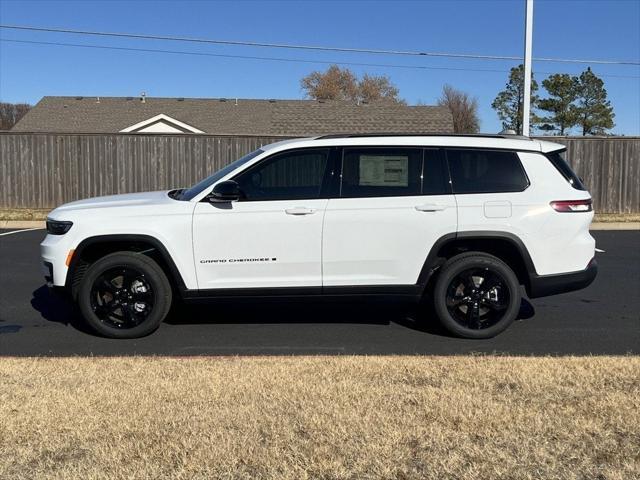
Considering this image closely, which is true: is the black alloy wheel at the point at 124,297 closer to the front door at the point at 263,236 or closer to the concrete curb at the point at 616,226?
the front door at the point at 263,236

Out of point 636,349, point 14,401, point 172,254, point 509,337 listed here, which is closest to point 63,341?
point 172,254

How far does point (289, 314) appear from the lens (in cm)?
708

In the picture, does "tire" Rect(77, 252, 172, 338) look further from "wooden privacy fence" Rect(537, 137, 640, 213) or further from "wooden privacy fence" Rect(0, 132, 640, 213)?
"wooden privacy fence" Rect(537, 137, 640, 213)

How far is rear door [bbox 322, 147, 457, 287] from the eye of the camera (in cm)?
588

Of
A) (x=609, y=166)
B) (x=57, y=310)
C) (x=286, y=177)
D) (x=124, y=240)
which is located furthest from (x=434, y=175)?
(x=609, y=166)

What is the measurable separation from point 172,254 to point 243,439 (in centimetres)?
263

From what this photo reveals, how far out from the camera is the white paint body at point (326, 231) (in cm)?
585

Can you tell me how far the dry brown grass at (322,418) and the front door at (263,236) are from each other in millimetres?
967

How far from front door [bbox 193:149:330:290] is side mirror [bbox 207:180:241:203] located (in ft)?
0.20

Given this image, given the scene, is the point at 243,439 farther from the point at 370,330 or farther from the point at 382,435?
the point at 370,330

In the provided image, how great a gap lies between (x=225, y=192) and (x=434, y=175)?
190 centimetres

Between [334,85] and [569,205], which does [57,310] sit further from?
[334,85]

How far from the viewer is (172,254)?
5.87 m

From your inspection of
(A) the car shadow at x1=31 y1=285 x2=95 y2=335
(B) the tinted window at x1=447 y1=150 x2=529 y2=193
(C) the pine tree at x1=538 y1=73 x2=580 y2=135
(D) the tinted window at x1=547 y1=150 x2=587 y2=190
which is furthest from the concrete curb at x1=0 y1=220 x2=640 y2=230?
(C) the pine tree at x1=538 y1=73 x2=580 y2=135
